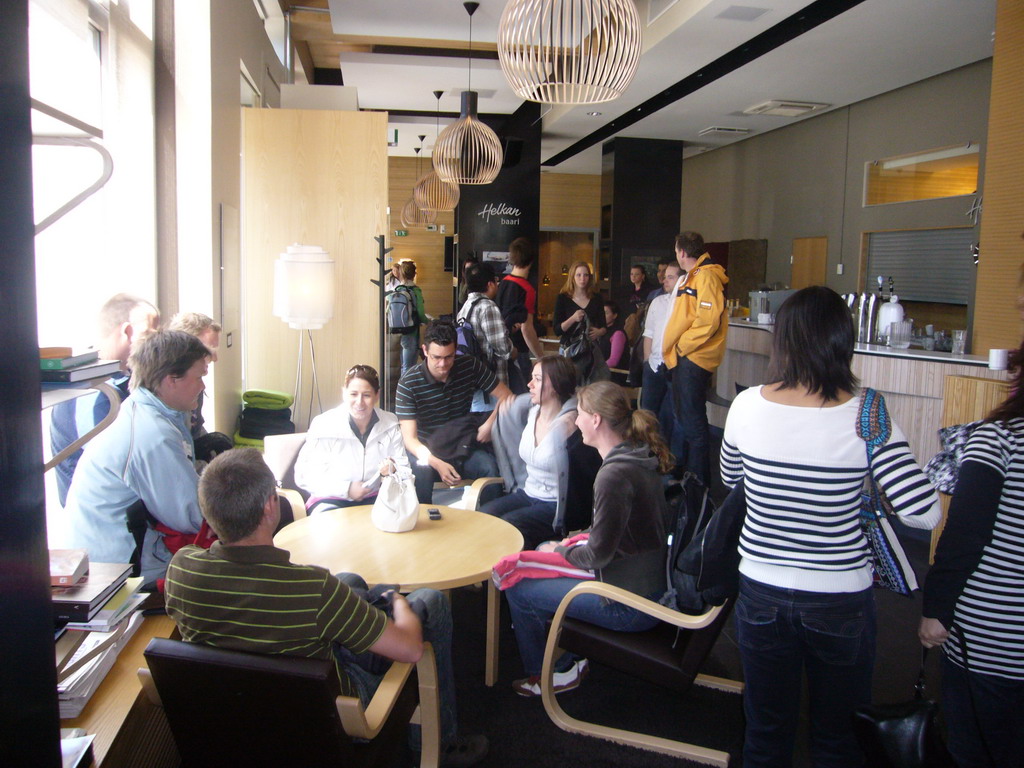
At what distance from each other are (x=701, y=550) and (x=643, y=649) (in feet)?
1.54

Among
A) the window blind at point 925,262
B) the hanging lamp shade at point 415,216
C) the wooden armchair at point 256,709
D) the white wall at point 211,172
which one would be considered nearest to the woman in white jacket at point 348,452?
the white wall at point 211,172

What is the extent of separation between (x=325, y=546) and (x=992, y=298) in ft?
12.8

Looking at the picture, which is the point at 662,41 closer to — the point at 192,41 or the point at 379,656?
the point at 192,41

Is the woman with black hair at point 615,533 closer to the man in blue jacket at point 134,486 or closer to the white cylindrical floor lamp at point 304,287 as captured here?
the man in blue jacket at point 134,486

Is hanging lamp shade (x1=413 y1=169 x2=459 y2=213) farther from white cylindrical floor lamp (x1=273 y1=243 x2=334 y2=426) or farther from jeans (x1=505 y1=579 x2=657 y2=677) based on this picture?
jeans (x1=505 y1=579 x2=657 y2=677)

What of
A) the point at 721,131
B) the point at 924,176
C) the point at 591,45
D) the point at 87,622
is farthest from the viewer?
the point at 721,131

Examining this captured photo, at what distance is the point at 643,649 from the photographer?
8.15 ft

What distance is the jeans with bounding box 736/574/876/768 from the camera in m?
1.87

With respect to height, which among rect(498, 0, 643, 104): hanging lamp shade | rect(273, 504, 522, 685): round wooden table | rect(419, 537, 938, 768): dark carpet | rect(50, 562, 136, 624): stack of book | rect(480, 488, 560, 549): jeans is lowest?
rect(419, 537, 938, 768): dark carpet

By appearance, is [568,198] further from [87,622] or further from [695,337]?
[87,622]

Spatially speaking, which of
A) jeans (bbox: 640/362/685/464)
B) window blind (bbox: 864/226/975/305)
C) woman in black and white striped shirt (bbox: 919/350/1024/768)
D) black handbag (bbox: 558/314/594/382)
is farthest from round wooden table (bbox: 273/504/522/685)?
window blind (bbox: 864/226/975/305)

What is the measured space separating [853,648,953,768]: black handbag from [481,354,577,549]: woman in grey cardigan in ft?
5.54

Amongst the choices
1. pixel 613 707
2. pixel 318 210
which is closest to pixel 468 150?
pixel 318 210

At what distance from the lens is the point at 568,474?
330cm
